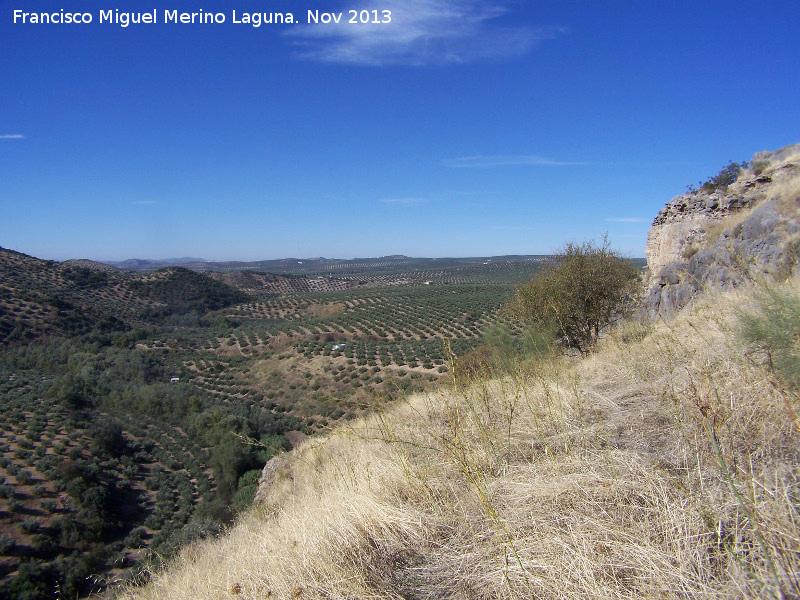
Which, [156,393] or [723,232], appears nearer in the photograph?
[723,232]

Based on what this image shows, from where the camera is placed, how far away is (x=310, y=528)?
10.0 ft

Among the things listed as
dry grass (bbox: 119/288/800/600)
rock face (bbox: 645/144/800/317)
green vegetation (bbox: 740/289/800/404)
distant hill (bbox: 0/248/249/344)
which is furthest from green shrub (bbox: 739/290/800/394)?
distant hill (bbox: 0/248/249/344)

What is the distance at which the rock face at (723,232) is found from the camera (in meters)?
9.80

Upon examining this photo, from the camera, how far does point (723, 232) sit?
1270cm

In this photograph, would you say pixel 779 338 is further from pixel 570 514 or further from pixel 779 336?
pixel 570 514

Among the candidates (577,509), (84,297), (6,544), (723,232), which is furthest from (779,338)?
(84,297)

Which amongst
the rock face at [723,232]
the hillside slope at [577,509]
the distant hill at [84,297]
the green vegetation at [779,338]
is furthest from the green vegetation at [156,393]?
the rock face at [723,232]

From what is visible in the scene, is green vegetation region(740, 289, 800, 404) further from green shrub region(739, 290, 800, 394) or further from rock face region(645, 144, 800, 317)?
rock face region(645, 144, 800, 317)

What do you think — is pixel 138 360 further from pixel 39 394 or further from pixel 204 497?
pixel 204 497

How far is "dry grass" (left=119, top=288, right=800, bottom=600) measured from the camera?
6.08 feet

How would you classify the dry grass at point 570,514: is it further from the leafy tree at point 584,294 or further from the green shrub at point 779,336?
the leafy tree at point 584,294

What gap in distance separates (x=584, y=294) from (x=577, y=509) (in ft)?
34.9

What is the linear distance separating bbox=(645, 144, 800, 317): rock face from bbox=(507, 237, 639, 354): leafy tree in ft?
4.05

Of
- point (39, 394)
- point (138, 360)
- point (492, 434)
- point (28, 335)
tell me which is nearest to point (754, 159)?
point (492, 434)
